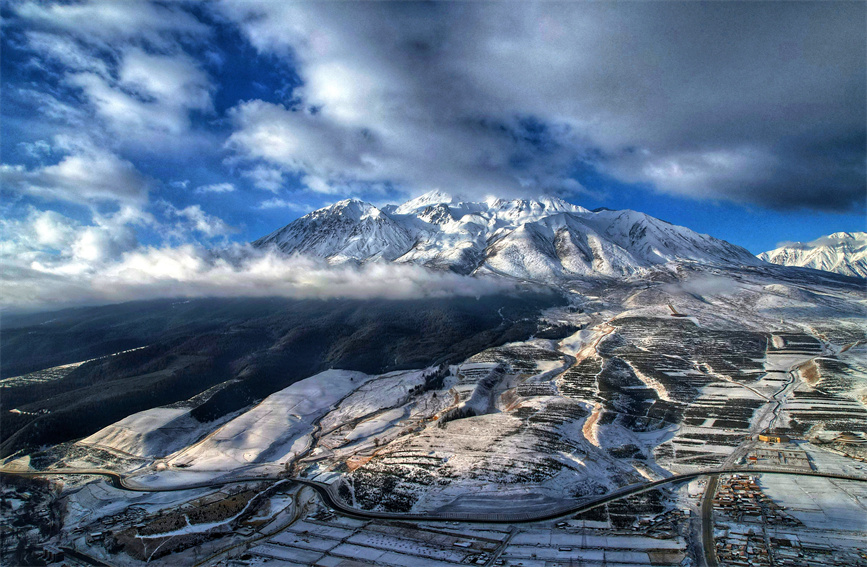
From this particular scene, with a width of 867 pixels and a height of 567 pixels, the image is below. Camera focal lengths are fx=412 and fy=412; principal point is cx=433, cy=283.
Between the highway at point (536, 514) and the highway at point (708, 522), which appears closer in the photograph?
the highway at point (708, 522)

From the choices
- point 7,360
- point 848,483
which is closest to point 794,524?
point 848,483

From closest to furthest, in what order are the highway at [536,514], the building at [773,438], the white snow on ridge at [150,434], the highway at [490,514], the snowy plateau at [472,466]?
the snowy plateau at [472,466], the highway at [536,514], the highway at [490,514], the building at [773,438], the white snow on ridge at [150,434]

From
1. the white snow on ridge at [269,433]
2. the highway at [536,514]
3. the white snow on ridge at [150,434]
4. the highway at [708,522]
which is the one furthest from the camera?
the white snow on ridge at [150,434]

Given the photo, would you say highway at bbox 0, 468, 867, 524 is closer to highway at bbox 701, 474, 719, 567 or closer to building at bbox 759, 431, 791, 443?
highway at bbox 701, 474, 719, 567

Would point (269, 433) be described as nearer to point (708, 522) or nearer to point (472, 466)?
point (472, 466)

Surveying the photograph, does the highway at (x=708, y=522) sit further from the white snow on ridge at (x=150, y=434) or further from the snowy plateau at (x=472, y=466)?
the white snow on ridge at (x=150, y=434)

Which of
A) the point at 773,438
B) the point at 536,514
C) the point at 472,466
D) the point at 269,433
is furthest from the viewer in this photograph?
the point at 269,433

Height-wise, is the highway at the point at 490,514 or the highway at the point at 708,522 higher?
the highway at the point at 708,522

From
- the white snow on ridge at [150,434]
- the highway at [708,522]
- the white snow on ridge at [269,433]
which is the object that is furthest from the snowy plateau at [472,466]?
the white snow on ridge at [269,433]

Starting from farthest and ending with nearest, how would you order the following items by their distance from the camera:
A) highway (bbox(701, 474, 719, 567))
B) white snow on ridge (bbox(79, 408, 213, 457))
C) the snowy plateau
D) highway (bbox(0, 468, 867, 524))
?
white snow on ridge (bbox(79, 408, 213, 457))
highway (bbox(0, 468, 867, 524))
the snowy plateau
highway (bbox(701, 474, 719, 567))

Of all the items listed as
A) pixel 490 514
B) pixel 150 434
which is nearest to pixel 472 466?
pixel 490 514

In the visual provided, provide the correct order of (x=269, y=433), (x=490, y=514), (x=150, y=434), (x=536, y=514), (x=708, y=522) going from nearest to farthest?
(x=708, y=522) → (x=536, y=514) → (x=490, y=514) → (x=150, y=434) → (x=269, y=433)

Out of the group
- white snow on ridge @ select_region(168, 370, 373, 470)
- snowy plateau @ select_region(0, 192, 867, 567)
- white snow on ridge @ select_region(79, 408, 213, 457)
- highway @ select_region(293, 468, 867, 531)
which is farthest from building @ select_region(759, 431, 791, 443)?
white snow on ridge @ select_region(79, 408, 213, 457)
